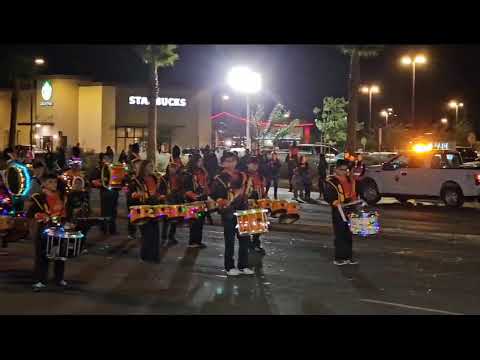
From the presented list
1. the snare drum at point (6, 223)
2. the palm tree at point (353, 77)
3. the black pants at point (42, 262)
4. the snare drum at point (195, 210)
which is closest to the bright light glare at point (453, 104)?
the palm tree at point (353, 77)

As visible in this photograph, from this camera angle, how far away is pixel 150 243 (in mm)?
12195

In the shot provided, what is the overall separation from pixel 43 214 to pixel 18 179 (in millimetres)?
2069

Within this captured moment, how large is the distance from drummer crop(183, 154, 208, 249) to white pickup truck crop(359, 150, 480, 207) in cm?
1072

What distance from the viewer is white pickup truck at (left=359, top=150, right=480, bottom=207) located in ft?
75.1

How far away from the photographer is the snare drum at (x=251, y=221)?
1059 cm

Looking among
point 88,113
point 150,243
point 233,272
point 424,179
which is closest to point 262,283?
point 233,272

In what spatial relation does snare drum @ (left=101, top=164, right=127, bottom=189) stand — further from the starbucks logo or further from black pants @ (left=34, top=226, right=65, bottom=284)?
the starbucks logo

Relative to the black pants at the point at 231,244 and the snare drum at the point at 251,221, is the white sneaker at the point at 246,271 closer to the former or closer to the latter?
the black pants at the point at 231,244

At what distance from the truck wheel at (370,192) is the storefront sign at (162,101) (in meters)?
26.7
